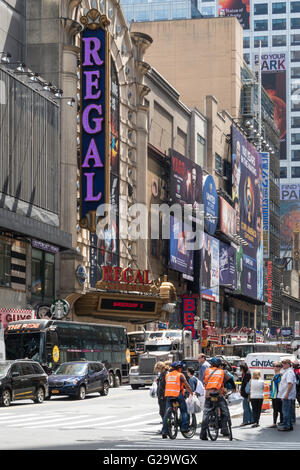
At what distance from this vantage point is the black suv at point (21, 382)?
1433 inches

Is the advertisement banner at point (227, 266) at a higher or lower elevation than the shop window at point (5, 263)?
higher

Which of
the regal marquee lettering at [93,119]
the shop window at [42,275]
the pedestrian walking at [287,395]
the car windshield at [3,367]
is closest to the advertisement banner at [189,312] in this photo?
the regal marquee lettering at [93,119]

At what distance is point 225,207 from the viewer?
10612 cm

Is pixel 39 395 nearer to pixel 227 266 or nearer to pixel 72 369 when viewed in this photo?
pixel 72 369

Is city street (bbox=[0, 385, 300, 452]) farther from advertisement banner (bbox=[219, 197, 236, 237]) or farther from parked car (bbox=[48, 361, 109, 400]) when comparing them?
advertisement banner (bbox=[219, 197, 236, 237])

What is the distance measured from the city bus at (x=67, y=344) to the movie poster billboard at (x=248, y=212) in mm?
56798

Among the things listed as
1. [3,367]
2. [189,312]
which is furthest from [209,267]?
[3,367]

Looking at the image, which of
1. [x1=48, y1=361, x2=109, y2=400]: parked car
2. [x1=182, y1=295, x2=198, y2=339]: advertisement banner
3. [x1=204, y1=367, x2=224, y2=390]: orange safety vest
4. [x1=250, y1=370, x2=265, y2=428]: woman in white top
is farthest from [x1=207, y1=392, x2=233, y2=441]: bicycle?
[x1=182, y1=295, x2=198, y2=339]: advertisement banner

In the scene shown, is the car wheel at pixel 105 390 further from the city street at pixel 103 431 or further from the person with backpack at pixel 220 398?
the person with backpack at pixel 220 398

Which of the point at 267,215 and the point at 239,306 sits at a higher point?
the point at 267,215

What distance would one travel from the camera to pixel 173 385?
2359cm

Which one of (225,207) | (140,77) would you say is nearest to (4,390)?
(140,77)
